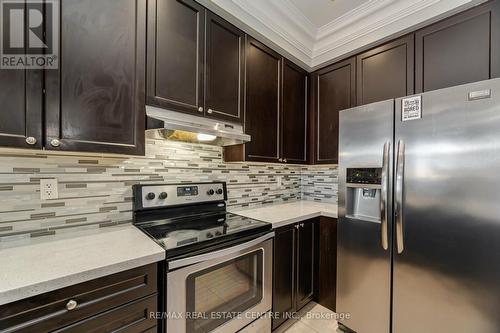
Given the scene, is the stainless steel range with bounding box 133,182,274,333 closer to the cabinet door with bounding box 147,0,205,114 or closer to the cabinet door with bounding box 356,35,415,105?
the cabinet door with bounding box 147,0,205,114

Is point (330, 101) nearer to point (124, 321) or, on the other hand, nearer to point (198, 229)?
point (198, 229)

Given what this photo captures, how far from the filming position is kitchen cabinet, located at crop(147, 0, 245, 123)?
125 centimetres

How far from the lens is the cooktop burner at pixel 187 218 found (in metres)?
1.16

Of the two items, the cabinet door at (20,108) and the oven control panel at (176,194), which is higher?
the cabinet door at (20,108)

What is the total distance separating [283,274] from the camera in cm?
165

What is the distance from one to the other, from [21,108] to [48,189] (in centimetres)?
47

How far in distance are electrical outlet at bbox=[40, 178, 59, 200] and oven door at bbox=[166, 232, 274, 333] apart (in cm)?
76

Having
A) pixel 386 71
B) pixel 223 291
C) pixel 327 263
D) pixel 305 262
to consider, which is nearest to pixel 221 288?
pixel 223 291

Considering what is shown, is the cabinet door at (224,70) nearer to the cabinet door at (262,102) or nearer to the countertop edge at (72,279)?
the cabinet door at (262,102)

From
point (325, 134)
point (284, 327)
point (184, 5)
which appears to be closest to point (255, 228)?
point (284, 327)

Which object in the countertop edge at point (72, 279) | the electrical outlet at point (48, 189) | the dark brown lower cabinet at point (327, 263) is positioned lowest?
the dark brown lower cabinet at point (327, 263)

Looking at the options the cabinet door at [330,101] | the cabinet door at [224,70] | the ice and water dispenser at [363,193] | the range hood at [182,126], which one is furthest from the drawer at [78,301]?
the cabinet door at [330,101]

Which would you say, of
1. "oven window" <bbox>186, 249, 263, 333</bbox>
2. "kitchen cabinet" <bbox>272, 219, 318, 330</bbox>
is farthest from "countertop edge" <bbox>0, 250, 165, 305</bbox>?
"kitchen cabinet" <bbox>272, 219, 318, 330</bbox>

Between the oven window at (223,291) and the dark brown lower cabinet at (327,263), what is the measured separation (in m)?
0.75
